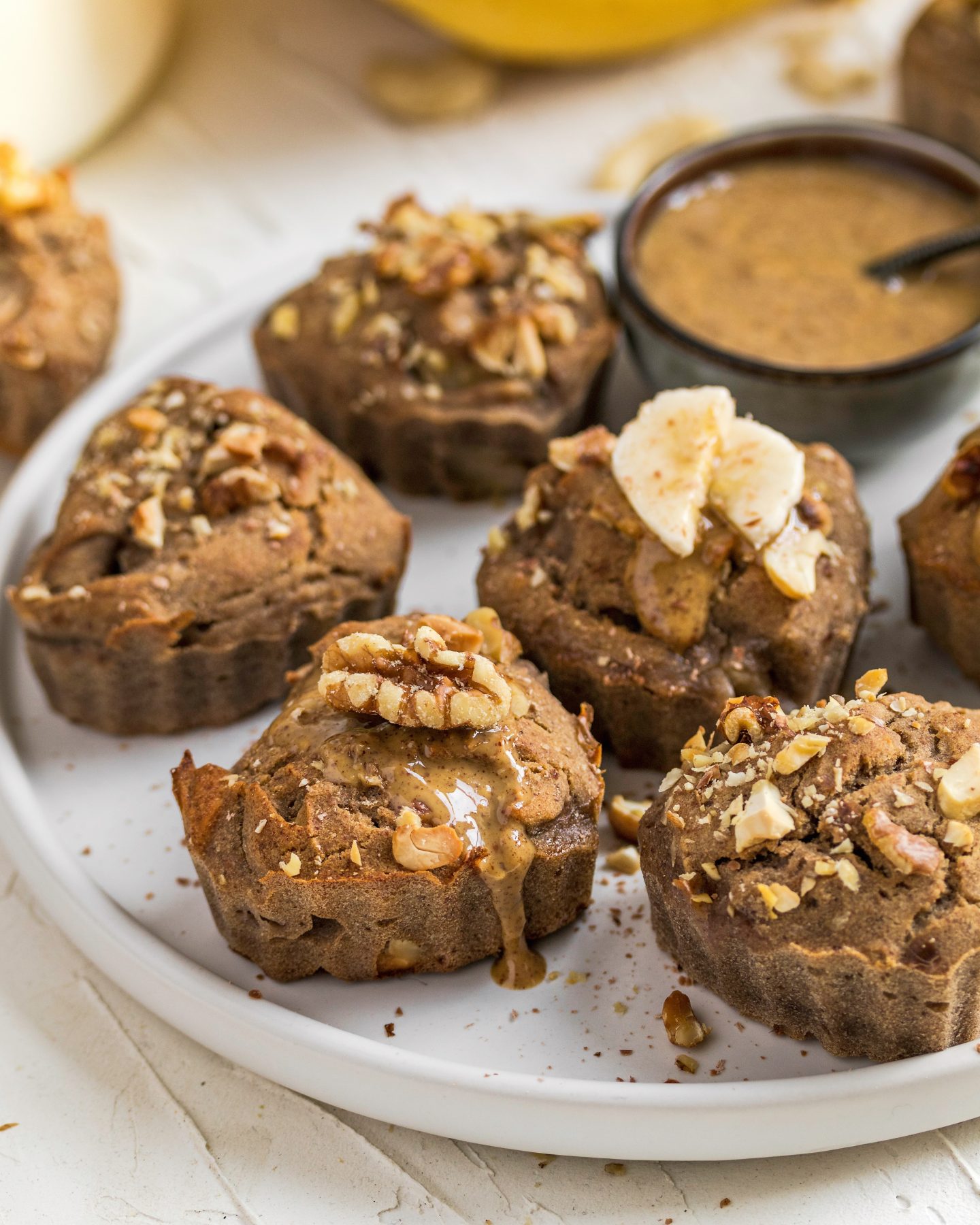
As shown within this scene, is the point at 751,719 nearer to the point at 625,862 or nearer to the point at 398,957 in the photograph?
the point at 625,862

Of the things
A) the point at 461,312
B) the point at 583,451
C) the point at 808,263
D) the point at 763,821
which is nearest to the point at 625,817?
the point at 763,821

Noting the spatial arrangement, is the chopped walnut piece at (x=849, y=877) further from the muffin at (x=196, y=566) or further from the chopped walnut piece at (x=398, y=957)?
the muffin at (x=196, y=566)

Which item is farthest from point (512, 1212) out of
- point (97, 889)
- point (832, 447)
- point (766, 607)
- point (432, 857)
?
point (832, 447)

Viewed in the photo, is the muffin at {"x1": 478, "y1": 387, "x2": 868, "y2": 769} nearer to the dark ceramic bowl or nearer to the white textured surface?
the dark ceramic bowl

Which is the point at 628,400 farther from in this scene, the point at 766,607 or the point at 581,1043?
the point at 581,1043

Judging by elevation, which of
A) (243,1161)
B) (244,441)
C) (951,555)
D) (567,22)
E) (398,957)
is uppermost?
(244,441)

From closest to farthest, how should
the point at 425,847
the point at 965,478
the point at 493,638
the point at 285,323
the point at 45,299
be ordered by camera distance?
the point at 425,847 < the point at 493,638 < the point at 965,478 < the point at 285,323 < the point at 45,299
